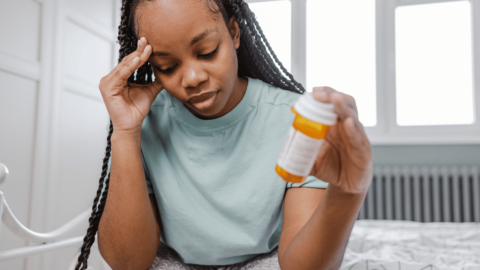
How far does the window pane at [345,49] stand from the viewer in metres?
3.29

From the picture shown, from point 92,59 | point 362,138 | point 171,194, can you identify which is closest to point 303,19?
point 92,59

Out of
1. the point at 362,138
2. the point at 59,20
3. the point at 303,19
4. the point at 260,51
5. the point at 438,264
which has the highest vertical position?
the point at 303,19

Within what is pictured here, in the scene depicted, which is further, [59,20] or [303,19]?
[303,19]

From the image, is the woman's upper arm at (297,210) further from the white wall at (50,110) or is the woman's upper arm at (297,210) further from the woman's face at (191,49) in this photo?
the white wall at (50,110)

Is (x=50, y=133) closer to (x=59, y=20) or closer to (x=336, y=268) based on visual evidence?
(x=59, y=20)

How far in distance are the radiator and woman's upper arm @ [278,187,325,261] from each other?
237 cm

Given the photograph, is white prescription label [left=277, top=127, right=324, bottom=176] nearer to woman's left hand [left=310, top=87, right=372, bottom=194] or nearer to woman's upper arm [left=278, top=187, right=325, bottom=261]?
woman's left hand [left=310, top=87, right=372, bottom=194]

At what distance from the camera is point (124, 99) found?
85 cm

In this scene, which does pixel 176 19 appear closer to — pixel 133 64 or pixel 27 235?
pixel 133 64

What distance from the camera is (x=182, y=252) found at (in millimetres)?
869

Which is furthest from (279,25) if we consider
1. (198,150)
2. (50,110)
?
(198,150)

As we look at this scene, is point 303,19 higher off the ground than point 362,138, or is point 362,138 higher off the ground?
point 303,19

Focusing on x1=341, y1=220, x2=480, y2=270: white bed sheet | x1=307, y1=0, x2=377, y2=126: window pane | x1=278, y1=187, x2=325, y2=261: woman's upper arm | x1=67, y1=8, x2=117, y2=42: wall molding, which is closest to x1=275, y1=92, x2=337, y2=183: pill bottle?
x1=278, y1=187, x2=325, y2=261: woman's upper arm

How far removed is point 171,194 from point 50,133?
5.26 feet
